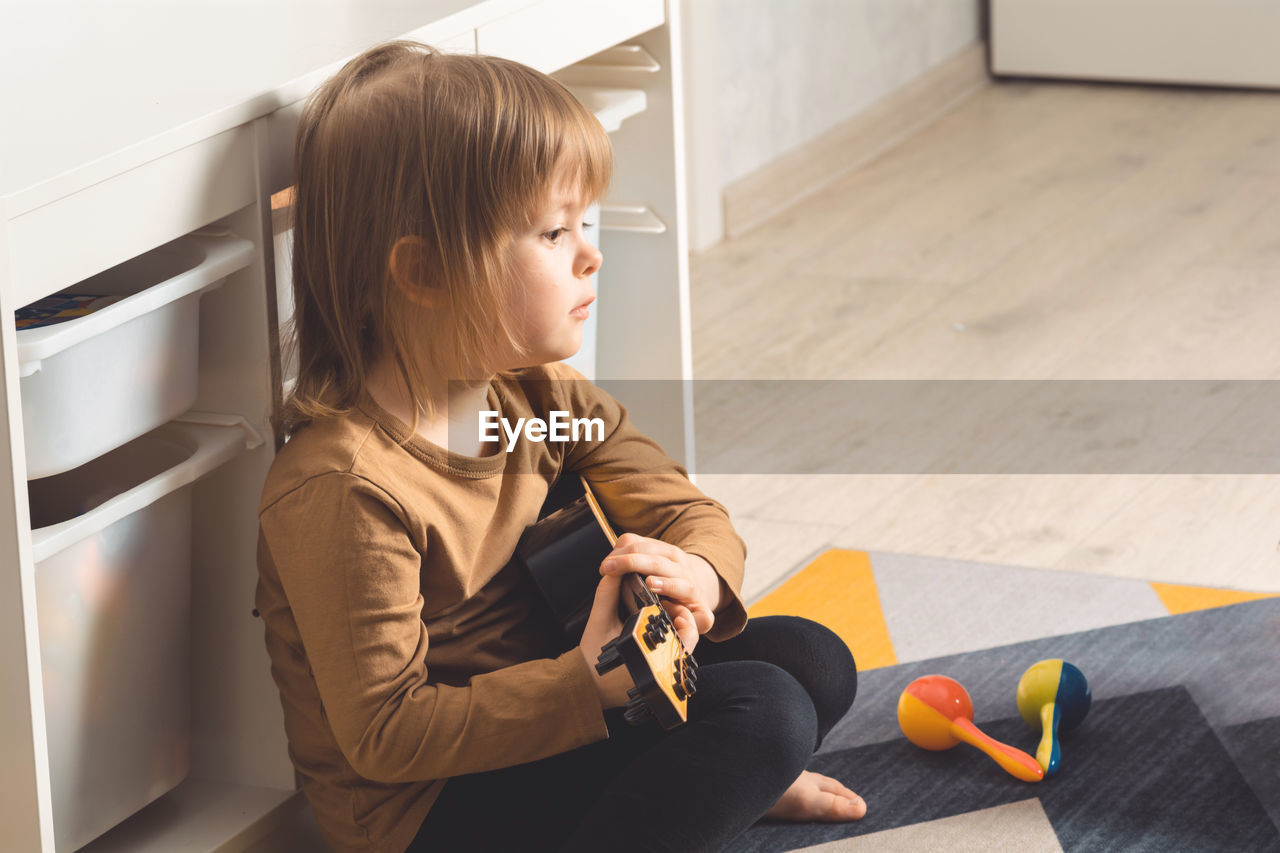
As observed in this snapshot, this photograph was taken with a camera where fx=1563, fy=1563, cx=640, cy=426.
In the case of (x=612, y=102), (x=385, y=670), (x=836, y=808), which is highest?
(x=612, y=102)

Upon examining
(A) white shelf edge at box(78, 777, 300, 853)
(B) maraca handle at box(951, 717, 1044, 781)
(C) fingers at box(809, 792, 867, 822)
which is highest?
(A) white shelf edge at box(78, 777, 300, 853)

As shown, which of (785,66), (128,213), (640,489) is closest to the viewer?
(128,213)

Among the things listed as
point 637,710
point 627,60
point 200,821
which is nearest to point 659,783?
point 637,710

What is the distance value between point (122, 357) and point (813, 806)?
61cm

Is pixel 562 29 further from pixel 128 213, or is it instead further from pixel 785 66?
pixel 785 66

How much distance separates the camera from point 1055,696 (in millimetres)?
1243

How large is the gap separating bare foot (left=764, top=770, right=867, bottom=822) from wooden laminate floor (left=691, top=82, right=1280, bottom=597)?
1.35ft

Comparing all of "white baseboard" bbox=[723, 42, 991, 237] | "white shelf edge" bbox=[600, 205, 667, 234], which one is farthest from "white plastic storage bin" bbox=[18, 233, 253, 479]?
"white baseboard" bbox=[723, 42, 991, 237]

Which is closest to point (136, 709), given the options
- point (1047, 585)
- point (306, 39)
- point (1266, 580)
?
A: point (306, 39)

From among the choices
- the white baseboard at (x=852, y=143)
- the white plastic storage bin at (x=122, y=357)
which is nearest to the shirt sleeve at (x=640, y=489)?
the white plastic storage bin at (x=122, y=357)

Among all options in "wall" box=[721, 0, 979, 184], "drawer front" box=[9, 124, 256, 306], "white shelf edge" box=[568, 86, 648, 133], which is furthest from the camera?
"wall" box=[721, 0, 979, 184]

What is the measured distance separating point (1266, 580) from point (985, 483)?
35 centimetres

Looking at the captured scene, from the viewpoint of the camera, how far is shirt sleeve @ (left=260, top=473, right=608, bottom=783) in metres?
0.88
